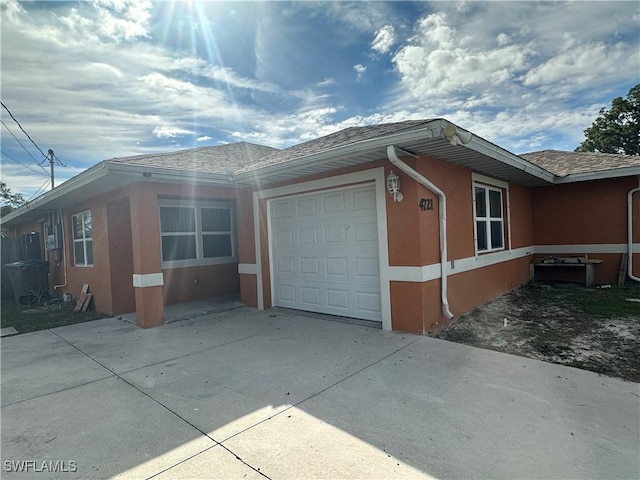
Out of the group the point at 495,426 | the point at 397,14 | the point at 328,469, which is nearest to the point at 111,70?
the point at 397,14

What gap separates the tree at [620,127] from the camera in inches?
733

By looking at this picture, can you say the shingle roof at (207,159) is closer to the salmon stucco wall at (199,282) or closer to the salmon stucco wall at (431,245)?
the salmon stucco wall at (199,282)

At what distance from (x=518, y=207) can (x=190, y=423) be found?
28.2ft

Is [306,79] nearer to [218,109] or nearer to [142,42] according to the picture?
[218,109]

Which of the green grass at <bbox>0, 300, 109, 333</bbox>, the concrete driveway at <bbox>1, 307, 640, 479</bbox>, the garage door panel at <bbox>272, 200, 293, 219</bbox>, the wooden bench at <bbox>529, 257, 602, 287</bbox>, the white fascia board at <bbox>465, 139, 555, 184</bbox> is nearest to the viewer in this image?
the concrete driveway at <bbox>1, 307, 640, 479</bbox>

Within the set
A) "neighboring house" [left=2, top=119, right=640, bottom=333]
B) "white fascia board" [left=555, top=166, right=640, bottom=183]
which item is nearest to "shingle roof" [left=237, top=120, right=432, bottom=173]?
"neighboring house" [left=2, top=119, right=640, bottom=333]

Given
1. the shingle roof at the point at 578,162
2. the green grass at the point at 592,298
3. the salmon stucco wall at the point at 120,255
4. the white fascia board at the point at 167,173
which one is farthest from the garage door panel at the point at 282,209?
the shingle roof at the point at 578,162

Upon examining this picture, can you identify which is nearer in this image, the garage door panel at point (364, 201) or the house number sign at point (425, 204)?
the house number sign at point (425, 204)

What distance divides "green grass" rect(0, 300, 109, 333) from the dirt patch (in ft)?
24.6

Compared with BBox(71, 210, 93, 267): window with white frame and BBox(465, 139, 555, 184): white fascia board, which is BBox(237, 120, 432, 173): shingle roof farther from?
BBox(71, 210, 93, 267): window with white frame

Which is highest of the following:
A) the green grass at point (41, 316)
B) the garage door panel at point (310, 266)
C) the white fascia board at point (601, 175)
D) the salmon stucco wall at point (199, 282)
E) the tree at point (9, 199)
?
the tree at point (9, 199)

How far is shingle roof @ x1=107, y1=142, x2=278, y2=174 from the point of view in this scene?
6.00 meters

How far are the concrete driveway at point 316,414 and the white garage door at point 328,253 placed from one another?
1.28 meters

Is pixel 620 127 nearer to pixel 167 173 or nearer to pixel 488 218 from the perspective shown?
pixel 488 218
